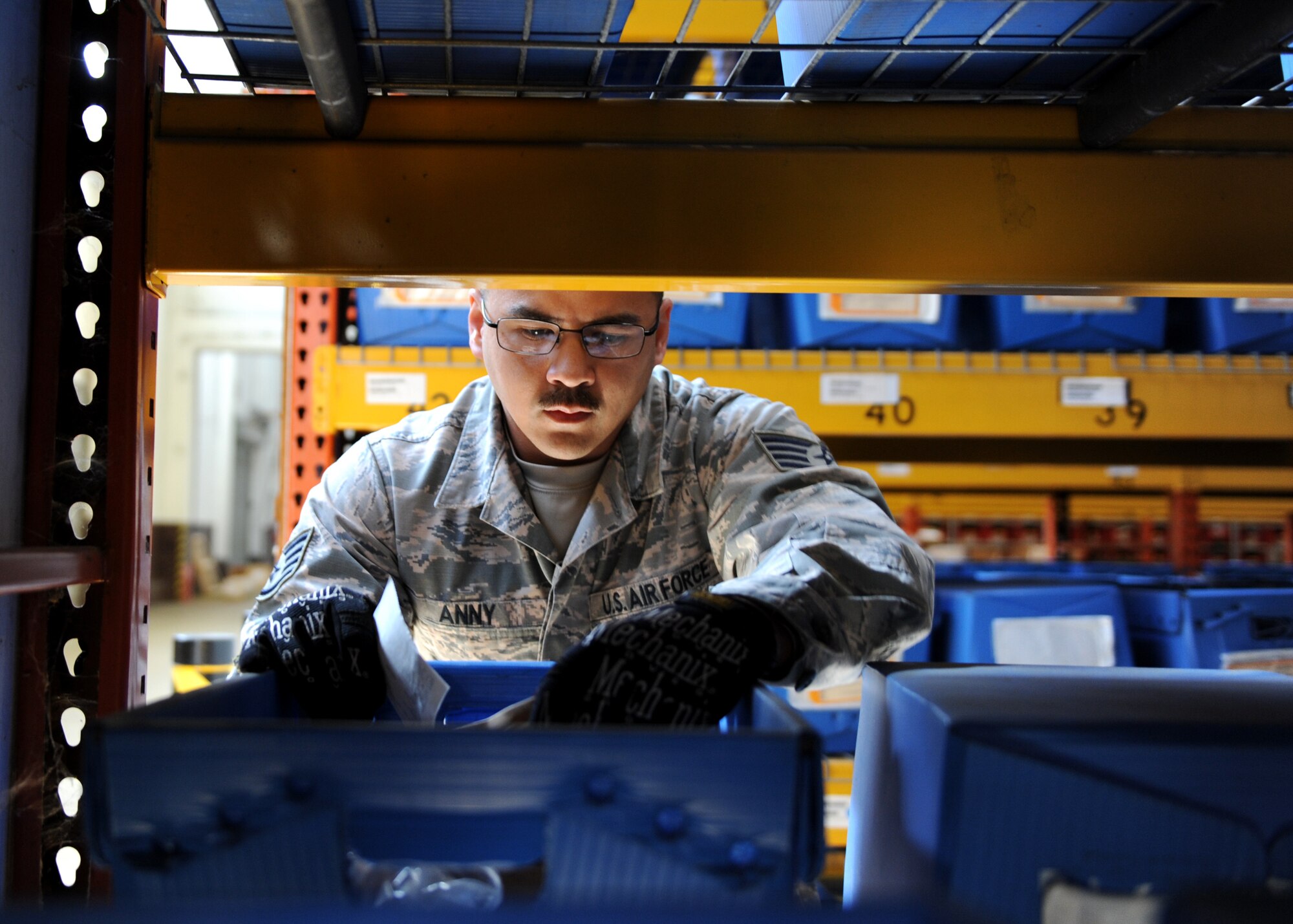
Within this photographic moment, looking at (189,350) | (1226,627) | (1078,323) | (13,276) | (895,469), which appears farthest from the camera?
(189,350)

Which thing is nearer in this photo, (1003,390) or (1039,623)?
(1039,623)

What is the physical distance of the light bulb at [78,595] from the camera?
764mm

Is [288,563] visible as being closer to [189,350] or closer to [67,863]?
[67,863]

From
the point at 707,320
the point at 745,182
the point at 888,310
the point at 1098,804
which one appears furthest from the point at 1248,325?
the point at 1098,804

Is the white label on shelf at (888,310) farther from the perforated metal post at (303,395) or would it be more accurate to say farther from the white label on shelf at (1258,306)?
the perforated metal post at (303,395)

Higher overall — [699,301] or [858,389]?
[699,301]

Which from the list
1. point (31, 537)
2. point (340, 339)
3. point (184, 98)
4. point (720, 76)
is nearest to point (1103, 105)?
point (184, 98)

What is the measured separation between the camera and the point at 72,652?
0.76 meters

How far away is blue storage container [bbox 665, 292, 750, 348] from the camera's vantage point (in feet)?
5.92

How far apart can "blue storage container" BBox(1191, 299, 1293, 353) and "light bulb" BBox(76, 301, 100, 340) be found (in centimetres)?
190

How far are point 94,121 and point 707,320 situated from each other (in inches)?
46.9

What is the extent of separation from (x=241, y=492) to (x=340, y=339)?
20.3ft

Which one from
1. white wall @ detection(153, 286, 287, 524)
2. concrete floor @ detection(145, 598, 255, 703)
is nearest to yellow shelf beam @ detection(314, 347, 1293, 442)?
concrete floor @ detection(145, 598, 255, 703)

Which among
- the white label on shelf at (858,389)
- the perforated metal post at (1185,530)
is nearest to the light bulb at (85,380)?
the white label on shelf at (858,389)
